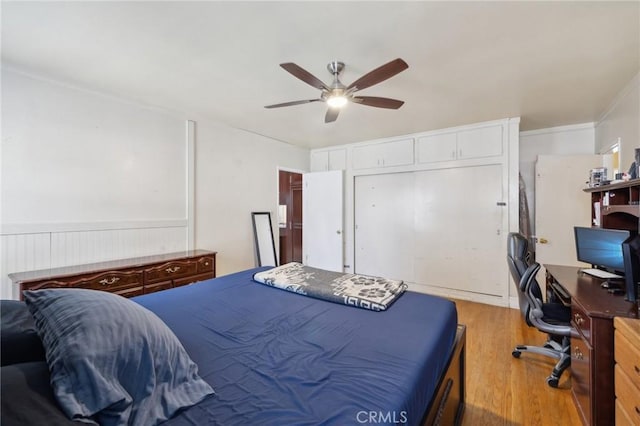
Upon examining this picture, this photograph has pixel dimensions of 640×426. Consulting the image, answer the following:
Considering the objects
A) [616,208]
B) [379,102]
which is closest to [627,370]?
[616,208]

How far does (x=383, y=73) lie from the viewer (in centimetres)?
190

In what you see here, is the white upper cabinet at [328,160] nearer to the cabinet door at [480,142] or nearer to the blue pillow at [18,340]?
the cabinet door at [480,142]

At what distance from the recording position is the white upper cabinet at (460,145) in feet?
11.9

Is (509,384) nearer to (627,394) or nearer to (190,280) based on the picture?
(627,394)

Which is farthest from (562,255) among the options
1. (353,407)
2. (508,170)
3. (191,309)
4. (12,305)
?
(12,305)

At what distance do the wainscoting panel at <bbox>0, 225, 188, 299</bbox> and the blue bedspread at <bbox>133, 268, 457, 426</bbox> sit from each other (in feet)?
4.38

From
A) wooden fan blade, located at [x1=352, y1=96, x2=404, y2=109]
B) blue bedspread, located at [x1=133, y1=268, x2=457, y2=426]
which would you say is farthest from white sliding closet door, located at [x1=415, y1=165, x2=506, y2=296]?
blue bedspread, located at [x1=133, y1=268, x2=457, y2=426]

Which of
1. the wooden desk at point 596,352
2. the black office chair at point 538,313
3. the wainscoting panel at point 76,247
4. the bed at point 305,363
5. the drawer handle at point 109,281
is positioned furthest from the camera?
the drawer handle at point 109,281

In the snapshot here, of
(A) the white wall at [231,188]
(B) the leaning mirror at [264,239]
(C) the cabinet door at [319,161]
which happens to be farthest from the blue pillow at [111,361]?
(C) the cabinet door at [319,161]

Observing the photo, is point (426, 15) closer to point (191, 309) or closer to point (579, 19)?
point (579, 19)

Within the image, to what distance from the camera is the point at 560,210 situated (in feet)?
11.7

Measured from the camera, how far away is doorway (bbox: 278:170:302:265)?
6.11 metres

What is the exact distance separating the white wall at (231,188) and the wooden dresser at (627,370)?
150 inches

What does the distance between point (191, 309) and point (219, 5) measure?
186 cm
